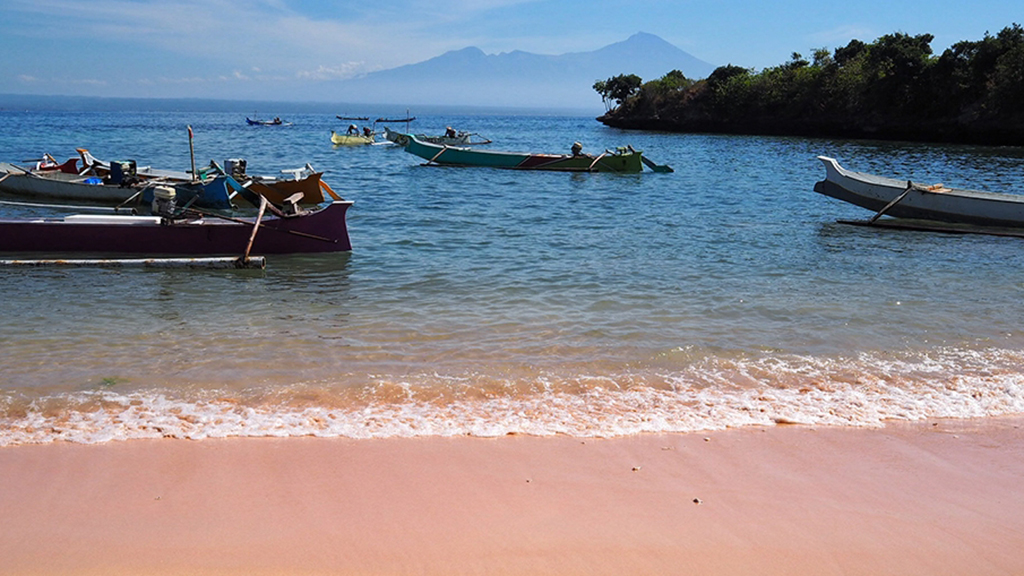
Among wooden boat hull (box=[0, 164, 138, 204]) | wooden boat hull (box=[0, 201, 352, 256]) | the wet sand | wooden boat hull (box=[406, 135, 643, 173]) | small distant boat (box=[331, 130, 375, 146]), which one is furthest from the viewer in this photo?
small distant boat (box=[331, 130, 375, 146])

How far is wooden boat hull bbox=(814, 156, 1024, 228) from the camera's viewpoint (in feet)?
54.4

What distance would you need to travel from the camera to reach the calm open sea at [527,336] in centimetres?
619

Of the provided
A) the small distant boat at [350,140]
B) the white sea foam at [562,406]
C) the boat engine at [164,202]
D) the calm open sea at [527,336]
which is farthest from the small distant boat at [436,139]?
the white sea foam at [562,406]

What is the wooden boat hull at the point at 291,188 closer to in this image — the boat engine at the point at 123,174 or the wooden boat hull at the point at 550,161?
the boat engine at the point at 123,174

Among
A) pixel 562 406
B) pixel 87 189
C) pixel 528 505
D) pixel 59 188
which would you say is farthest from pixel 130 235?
pixel 528 505

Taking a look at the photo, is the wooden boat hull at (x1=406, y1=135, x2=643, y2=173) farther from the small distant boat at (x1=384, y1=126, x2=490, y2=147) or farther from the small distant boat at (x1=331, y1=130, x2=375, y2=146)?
the small distant boat at (x1=331, y1=130, x2=375, y2=146)

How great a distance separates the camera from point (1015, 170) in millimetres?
32031

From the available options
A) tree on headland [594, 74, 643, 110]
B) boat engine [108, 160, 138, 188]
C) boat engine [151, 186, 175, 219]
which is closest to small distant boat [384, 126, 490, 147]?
boat engine [108, 160, 138, 188]

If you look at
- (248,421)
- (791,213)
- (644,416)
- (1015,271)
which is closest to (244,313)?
(248,421)

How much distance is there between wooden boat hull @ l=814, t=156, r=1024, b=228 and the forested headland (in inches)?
1462

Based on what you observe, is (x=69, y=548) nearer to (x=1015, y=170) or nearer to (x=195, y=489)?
(x=195, y=489)

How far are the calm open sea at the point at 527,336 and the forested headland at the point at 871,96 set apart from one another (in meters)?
42.0

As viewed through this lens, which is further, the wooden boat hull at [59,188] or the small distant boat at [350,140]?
the small distant boat at [350,140]

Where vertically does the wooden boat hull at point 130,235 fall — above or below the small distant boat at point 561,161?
below
